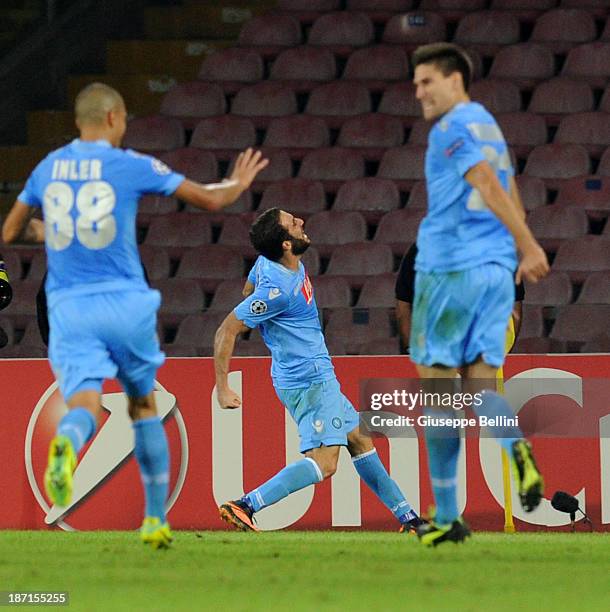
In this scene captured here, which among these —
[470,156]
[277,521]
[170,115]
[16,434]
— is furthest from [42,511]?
[170,115]

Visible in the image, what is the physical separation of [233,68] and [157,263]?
285 centimetres

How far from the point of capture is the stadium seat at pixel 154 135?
557 inches

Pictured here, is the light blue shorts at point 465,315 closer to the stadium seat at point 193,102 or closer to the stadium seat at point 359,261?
the stadium seat at point 359,261

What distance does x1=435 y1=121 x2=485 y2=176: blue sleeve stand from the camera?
238 inches

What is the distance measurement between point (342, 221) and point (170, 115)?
265 centimetres

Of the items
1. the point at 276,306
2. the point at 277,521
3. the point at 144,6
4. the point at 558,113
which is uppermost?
the point at 144,6

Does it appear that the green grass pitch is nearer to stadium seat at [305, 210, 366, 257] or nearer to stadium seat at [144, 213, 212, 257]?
stadium seat at [305, 210, 366, 257]

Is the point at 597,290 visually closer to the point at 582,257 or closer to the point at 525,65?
the point at 582,257

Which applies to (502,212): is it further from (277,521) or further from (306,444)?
(277,521)

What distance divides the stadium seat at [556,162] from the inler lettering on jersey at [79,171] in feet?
23.7

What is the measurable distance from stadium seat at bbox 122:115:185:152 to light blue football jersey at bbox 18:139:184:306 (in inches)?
Result: 315

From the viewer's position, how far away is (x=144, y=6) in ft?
52.2

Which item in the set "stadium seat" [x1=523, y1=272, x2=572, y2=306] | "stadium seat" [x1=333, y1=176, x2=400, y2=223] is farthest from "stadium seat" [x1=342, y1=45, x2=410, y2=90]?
"stadium seat" [x1=523, y1=272, x2=572, y2=306]
